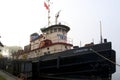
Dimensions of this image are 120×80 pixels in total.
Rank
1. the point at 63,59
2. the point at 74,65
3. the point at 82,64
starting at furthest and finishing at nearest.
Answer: the point at 63,59 < the point at 74,65 < the point at 82,64

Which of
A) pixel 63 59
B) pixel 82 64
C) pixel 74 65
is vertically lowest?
pixel 74 65

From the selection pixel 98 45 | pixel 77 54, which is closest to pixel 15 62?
pixel 77 54

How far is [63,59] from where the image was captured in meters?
20.7

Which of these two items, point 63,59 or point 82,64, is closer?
point 82,64

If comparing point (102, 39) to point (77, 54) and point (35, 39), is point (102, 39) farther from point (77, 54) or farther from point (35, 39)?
point (35, 39)

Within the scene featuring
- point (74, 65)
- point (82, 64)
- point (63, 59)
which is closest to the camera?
point (82, 64)

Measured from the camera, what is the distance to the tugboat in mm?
18734

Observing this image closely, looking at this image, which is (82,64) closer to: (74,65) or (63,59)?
(74,65)

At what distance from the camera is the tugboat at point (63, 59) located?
18.7 meters

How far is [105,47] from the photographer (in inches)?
737

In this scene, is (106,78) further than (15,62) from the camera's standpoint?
No

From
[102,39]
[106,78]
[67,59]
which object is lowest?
[106,78]

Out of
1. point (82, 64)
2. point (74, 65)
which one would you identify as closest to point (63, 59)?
point (74, 65)

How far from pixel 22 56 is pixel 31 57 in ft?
8.92
